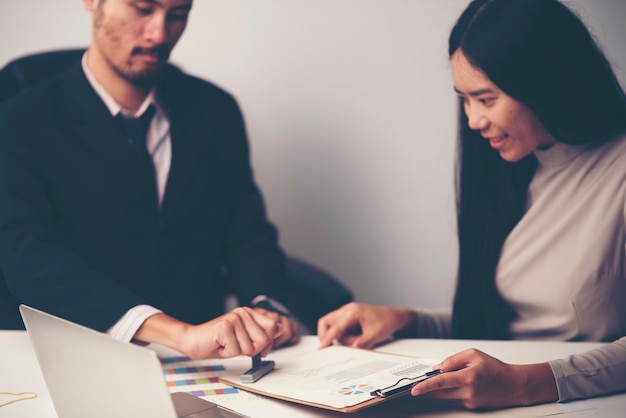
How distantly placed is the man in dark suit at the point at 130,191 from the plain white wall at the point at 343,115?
18cm

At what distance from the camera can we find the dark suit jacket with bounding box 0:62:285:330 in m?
1.21

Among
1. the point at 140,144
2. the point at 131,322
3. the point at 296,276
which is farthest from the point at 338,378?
the point at 140,144

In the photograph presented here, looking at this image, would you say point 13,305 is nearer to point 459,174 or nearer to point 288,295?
point 288,295

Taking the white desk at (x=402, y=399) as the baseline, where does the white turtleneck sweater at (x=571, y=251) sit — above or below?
above

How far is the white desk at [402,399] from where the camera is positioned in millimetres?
811

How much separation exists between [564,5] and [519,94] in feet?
0.50

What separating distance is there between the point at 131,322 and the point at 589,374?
2.20 feet

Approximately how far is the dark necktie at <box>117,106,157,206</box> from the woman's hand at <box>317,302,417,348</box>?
53 centimetres

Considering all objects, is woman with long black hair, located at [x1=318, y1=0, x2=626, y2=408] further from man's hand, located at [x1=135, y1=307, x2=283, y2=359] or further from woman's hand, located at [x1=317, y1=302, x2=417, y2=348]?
man's hand, located at [x1=135, y1=307, x2=283, y2=359]

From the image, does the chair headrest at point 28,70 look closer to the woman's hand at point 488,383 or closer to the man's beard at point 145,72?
the man's beard at point 145,72

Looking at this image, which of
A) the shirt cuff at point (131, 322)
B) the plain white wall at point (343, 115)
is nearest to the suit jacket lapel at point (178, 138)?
the plain white wall at point (343, 115)

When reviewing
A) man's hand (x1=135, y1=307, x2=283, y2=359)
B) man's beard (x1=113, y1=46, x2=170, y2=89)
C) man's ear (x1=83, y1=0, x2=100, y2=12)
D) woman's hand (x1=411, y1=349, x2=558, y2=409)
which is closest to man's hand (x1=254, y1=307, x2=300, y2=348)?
man's hand (x1=135, y1=307, x2=283, y2=359)

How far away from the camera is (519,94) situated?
108 centimetres

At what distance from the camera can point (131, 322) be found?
Result: 1.07 meters
